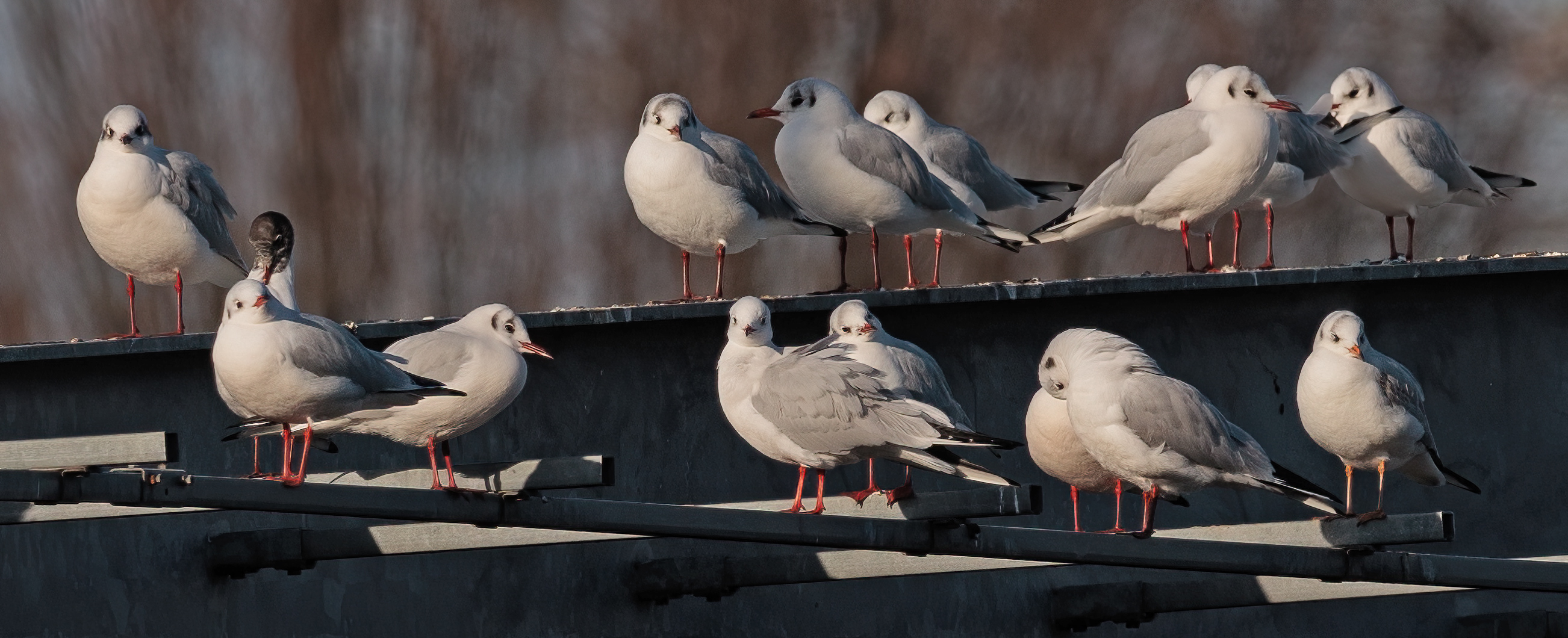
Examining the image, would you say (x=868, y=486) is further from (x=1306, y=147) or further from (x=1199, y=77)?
(x=1199, y=77)

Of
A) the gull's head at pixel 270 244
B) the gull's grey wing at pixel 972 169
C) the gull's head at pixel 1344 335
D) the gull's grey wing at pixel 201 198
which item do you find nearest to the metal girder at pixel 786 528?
the gull's head at pixel 1344 335

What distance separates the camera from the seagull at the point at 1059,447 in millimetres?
8805

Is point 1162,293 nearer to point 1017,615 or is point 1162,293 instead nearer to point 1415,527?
point 1017,615

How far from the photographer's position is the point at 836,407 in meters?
7.81

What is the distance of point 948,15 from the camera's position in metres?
25.7

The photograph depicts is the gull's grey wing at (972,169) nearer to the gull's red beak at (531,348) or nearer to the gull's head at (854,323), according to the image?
the gull's head at (854,323)

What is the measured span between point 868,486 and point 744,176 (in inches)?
96.1

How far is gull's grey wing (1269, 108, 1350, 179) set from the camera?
12344mm

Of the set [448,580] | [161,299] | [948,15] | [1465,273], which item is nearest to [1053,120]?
[948,15]

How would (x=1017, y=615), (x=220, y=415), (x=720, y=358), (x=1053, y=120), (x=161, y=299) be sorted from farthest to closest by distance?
(x=1053, y=120) < (x=161, y=299) < (x=1017, y=615) < (x=220, y=415) < (x=720, y=358)

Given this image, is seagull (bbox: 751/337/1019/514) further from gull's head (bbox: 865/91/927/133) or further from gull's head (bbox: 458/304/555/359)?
gull's head (bbox: 865/91/927/133)

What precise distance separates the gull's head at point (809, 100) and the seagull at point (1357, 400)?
3.74m

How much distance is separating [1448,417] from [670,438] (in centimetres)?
382

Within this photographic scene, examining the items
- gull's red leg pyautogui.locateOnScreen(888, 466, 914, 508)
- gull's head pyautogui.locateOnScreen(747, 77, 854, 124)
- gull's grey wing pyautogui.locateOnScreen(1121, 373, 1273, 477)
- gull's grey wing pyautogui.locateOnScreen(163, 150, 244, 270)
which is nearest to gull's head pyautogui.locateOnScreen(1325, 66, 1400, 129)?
gull's head pyautogui.locateOnScreen(747, 77, 854, 124)
